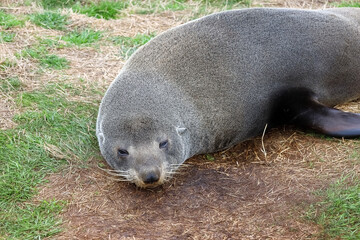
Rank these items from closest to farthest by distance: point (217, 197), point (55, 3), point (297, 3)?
point (217, 197)
point (55, 3)
point (297, 3)

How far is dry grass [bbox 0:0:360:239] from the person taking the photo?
3.68m

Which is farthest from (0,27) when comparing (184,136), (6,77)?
(184,136)

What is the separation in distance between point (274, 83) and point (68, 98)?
2203 mm

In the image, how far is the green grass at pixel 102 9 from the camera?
845 centimetres

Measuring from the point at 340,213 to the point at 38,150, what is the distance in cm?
263

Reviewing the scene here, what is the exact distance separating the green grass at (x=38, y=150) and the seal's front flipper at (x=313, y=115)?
194cm

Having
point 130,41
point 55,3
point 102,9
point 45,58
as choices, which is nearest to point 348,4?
point 130,41

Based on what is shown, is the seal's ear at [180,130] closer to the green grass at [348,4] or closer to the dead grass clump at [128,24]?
the dead grass clump at [128,24]

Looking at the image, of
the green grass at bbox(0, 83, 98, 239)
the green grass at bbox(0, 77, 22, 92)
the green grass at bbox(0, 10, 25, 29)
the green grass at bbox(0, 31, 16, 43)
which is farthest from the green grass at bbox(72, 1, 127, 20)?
the green grass at bbox(0, 83, 98, 239)

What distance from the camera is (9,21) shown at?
730cm

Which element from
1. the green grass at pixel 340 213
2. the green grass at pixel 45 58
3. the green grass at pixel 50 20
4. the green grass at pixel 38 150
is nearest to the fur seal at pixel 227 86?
the green grass at pixel 38 150

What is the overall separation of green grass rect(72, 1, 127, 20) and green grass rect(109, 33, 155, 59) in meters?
1.24

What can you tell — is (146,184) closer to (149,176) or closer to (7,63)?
(149,176)

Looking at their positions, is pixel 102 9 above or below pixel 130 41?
below
